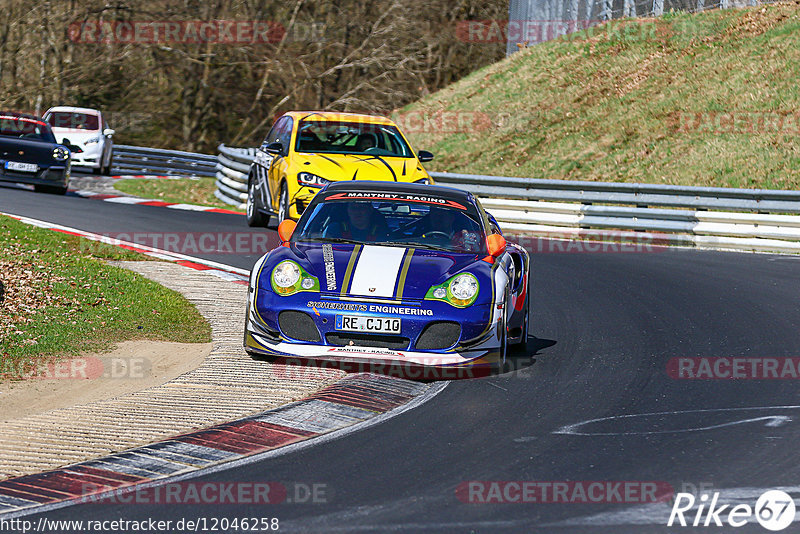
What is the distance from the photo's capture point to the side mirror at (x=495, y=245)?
28.6ft

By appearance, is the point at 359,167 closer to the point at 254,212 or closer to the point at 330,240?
the point at 254,212

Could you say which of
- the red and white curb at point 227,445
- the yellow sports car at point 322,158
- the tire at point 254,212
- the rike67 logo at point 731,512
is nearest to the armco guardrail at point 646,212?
the yellow sports car at point 322,158

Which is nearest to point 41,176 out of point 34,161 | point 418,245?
point 34,161

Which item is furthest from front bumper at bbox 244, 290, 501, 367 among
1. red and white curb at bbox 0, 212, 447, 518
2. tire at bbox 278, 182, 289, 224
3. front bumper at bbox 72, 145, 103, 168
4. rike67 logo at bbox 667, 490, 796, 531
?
front bumper at bbox 72, 145, 103, 168

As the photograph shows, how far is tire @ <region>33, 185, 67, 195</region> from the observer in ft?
71.3

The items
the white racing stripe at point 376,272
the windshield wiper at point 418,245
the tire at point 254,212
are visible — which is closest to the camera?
the white racing stripe at point 376,272

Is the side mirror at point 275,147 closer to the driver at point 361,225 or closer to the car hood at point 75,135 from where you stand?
the driver at point 361,225

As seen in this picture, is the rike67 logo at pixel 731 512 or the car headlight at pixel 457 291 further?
the car headlight at pixel 457 291

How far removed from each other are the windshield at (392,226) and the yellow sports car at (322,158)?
5630 mm

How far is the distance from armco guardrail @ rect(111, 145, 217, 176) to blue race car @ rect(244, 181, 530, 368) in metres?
23.4

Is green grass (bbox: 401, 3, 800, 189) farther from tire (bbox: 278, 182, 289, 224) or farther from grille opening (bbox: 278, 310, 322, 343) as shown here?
grille opening (bbox: 278, 310, 322, 343)

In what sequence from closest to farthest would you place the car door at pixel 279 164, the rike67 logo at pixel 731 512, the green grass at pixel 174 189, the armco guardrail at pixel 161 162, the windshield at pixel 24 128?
1. the rike67 logo at pixel 731 512
2. the car door at pixel 279 164
3. the windshield at pixel 24 128
4. the green grass at pixel 174 189
5. the armco guardrail at pixel 161 162

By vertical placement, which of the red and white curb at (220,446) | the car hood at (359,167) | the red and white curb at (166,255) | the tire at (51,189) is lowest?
the red and white curb at (220,446)

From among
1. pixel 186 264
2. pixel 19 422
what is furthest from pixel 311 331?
pixel 186 264
